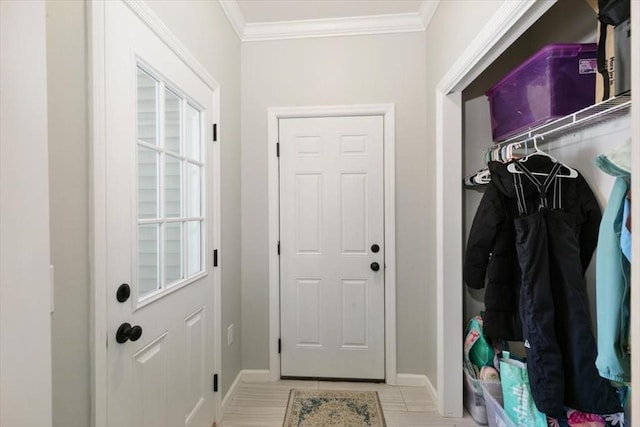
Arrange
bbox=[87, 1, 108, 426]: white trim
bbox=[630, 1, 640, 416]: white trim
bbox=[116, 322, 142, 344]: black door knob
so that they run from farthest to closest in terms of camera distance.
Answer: bbox=[116, 322, 142, 344]: black door knob < bbox=[87, 1, 108, 426]: white trim < bbox=[630, 1, 640, 416]: white trim

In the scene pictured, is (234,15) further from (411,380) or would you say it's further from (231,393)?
(411,380)

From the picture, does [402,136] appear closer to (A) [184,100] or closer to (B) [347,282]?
(B) [347,282]

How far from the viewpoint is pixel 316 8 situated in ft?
6.54

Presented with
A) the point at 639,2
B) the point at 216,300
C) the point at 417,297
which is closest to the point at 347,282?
the point at 417,297

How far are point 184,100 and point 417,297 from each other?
1961 millimetres

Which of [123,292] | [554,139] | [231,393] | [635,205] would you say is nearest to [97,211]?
[123,292]

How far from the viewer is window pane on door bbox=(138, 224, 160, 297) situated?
1159 mm

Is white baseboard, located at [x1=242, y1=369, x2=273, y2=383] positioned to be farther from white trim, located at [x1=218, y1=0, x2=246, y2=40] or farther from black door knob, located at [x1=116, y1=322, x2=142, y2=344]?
white trim, located at [x1=218, y1=0, x2=246, y2=40]

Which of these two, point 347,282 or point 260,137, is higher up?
point 260,137

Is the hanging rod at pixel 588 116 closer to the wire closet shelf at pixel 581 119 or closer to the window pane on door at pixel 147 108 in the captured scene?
the wire closet shelf at pixel 581 119

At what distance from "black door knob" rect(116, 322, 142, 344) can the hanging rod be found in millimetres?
1871

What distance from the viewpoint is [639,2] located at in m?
0.45

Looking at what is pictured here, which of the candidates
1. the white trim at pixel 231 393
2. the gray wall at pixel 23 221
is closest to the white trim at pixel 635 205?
the gray wall at pixel 23 221

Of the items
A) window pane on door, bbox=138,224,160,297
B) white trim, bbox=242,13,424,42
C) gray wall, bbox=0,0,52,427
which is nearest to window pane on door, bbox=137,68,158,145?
window pane on door, bbox=138,224,160,297
